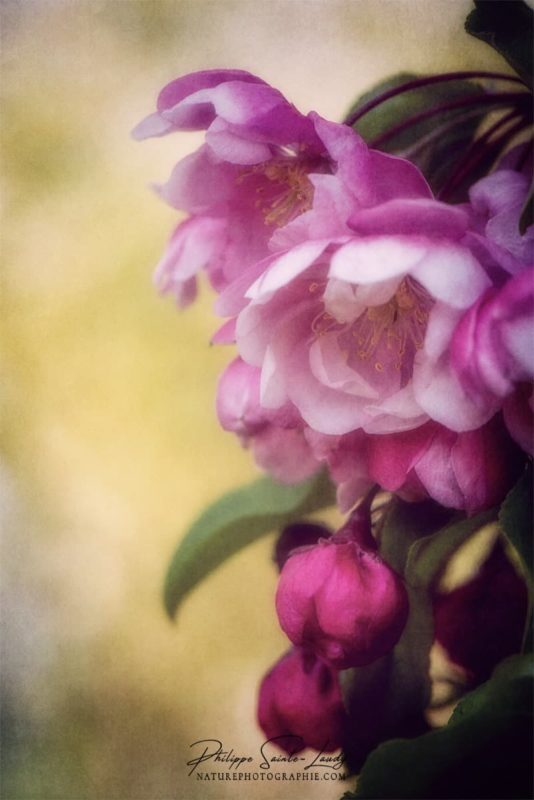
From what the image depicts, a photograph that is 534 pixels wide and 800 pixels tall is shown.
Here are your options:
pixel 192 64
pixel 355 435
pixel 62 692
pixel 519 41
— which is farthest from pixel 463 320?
pixel 62 692

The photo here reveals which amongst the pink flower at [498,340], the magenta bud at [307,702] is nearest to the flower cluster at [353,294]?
the pink flower at [498,340]

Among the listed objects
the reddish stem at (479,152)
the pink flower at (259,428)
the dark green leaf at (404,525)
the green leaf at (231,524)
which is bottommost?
the dark green leaf at (404,525)

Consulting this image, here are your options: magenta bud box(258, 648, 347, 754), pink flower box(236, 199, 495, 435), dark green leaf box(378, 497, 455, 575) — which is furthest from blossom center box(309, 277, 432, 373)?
magenta bud box(258, 648, 347, 754)

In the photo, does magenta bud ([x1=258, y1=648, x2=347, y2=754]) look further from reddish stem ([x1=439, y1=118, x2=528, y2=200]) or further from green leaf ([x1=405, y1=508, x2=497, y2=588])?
reddish stem ([x1=439, y1=118, x2=528, y2=200])

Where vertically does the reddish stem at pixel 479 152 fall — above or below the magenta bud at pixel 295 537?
above

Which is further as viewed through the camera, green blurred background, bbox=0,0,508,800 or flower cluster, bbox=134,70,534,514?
green blurred background, bbox=0,0,508,800

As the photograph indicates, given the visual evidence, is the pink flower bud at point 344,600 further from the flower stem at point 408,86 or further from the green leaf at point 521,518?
the flower stem at point 408,86

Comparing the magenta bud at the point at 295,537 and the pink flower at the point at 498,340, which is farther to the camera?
the magenta bud at the point at 295,537

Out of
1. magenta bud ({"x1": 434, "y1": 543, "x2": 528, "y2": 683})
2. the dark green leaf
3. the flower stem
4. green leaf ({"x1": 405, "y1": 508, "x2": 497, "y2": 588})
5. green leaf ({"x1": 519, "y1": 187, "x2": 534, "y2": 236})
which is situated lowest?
magenta bud ({"x1": 434, "y1": 543, "x2": 528, "y2": 683})
